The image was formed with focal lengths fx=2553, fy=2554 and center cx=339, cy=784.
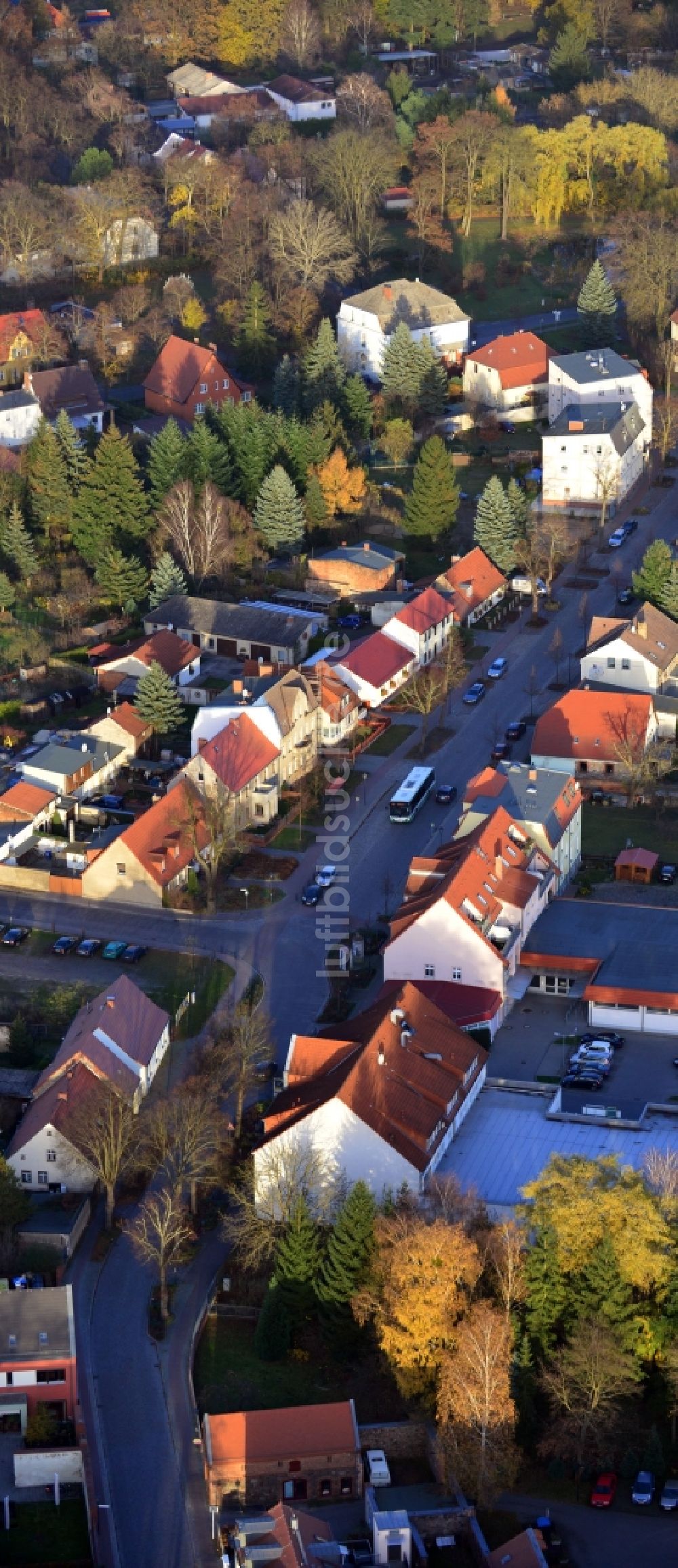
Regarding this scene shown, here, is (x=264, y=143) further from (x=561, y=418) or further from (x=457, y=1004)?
(x=457, y=1004)

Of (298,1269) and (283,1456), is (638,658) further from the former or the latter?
(283,1456)

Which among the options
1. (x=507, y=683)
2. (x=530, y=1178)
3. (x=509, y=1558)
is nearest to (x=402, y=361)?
(x=507, y=683)

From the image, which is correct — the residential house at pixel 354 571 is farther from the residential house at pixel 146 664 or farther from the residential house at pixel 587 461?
the residential house at pixel 587 461

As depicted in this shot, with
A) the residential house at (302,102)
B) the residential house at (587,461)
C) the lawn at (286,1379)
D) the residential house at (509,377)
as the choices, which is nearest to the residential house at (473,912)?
the lawn at (286,1379)

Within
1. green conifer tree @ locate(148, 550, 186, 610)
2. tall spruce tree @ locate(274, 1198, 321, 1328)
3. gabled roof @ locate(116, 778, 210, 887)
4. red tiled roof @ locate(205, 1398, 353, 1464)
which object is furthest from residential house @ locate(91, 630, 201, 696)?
red tiled roof @ locate(205, 1398, 353, 1464)

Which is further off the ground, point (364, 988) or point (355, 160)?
point (355, 160)

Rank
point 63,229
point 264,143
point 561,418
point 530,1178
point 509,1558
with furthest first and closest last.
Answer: point 264,143 < point 63,229 < point 561,418 < point 530,1178 < point 509,1558

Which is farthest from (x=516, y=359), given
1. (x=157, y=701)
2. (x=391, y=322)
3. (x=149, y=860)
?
(x=149, y=860)
